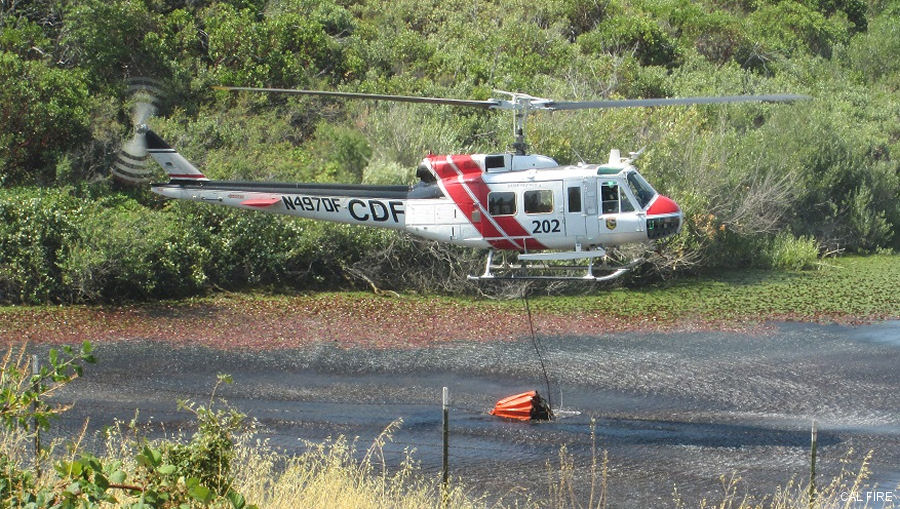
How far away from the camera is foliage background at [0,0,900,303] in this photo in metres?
24.3

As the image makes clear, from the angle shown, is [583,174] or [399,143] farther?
[399,143]

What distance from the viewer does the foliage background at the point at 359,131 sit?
79.7ft

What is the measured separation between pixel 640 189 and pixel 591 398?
12.6 ft

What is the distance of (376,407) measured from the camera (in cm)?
1748

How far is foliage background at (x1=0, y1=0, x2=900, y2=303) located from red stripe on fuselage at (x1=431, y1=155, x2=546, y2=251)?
22.0ft

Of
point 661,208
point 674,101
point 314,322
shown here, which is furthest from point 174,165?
point 674,101

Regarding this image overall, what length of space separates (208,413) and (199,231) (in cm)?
1768

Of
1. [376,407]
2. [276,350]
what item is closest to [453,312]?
[276,350]

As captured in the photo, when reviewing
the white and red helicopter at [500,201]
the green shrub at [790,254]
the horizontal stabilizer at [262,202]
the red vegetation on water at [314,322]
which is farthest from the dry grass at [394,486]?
the green shrub at [790,254]

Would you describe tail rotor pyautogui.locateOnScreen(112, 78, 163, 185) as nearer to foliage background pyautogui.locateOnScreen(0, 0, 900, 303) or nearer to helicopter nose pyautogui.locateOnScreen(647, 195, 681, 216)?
foliage background pyautogui.locateOnScreen(0, 0, 900, 303)

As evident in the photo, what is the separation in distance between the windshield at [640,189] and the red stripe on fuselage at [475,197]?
1.71m

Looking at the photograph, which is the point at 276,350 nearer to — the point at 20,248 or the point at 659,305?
the point at 20,248

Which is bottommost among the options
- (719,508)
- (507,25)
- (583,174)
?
(719,508)

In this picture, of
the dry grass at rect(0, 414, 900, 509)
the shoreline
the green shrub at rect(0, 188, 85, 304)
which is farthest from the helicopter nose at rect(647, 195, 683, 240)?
the green shrub at rect(0, 188, 85, 304)
